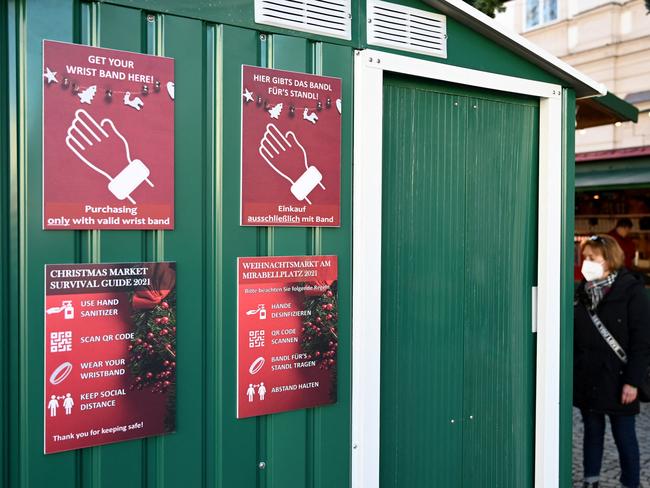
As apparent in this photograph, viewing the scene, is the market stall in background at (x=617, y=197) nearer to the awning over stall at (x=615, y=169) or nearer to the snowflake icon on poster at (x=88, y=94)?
the awning over stall at (x=615, y=169)

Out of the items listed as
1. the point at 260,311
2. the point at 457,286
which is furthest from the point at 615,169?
the point at 260,311

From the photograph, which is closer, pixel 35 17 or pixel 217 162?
pixel 35 17

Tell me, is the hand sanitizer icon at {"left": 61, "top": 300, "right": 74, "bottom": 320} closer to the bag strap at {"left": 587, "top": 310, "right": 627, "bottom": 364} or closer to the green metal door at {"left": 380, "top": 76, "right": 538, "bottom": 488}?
the green metal door at {"left": 380, "top": 76, "right": 538, "bottom": 488}

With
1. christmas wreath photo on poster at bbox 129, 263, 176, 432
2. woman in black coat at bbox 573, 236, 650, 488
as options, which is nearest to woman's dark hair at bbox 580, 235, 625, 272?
woman in black coat at bbox 573, 236, 650, 488

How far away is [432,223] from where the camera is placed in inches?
137

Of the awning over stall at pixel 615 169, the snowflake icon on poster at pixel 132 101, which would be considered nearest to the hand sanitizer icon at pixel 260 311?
the snowflake icon on poster at pixel 132 101

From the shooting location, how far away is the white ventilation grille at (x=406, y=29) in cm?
322

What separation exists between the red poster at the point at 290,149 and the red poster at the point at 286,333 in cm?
22

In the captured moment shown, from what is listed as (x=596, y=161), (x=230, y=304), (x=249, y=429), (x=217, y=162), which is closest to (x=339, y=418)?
(x=249, y=429)

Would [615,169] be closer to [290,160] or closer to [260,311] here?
[290,160]

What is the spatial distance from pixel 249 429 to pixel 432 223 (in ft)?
4.66

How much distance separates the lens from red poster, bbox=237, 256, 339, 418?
2867 millimetres

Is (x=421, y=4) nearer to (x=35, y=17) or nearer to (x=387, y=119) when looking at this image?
(x=387, y=119)

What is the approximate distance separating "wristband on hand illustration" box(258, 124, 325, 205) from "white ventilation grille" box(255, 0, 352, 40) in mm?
482
